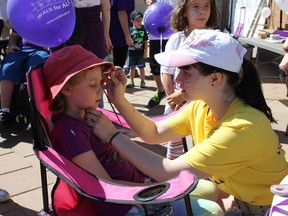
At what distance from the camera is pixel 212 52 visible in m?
1.66

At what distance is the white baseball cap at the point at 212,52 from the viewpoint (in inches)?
65.4

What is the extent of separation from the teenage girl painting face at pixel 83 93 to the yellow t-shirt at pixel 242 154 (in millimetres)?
517

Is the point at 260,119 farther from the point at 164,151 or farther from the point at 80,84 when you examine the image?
the point at 164,151

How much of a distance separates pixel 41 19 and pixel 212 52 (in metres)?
1.18

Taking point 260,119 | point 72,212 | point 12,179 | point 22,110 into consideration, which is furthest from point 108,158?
point 22,110

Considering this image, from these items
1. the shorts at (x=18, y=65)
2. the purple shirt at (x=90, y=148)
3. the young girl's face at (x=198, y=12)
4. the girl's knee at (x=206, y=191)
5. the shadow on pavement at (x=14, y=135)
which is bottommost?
the shadow on pavement at (x=14, y=135)

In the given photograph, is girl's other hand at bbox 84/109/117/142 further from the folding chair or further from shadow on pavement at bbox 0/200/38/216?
shadow on pavement at bbox 0/200/38/216

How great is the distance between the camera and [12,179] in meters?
3.10

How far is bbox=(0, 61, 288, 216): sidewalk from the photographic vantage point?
2742 millimetres

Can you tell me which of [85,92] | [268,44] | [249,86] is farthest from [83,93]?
[268,44]

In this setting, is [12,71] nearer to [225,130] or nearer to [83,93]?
[83,93]

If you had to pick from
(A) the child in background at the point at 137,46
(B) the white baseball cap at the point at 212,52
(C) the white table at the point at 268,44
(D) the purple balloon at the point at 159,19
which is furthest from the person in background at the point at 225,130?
(A) the child in background at the point at 137,46

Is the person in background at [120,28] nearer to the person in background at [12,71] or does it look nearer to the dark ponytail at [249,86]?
the person in background at [12,71]

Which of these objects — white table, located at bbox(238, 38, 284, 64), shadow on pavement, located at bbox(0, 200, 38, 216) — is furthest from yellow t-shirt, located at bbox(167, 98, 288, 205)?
white table, located at bbox(238, 38, 284, 64)
